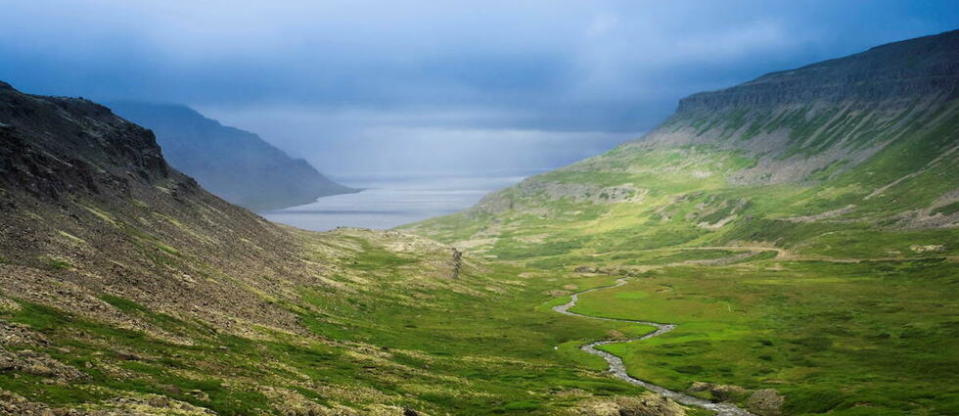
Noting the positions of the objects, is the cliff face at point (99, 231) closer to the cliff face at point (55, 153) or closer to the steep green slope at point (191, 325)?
the cliff face at point (55, 153)

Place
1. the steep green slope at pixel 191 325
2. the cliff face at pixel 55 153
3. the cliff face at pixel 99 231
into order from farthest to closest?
the cliff face at pixel 55 153, the cliff face at pixel 99 231, the steep green slope at pixel 191 325

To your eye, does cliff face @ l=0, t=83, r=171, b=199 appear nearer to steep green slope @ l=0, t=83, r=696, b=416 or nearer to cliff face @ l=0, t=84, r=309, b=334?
cliff face @ l=0, t=84, r=309, b=334

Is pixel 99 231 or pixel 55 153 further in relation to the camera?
pixel 55 153

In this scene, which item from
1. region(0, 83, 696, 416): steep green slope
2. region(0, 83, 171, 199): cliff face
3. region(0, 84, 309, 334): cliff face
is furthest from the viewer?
region(0, 83, 171, 199): cliff face

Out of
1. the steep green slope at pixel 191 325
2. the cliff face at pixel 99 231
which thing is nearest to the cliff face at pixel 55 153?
the cliff face at pixel 99 231

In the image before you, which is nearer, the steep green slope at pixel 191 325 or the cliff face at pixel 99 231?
the steep green slope at pixel 191 325

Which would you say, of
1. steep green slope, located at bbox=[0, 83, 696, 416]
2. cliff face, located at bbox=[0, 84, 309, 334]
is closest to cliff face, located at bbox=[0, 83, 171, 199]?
cliff face, located at bbox=[0, 84, 309, 334]

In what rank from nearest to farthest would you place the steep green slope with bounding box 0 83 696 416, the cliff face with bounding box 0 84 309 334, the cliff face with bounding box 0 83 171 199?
the steep green slope with bounding box 0 83 696 416, the cliff face with bounding box 0 84 309 334, the cliff face with bounding box 0 83 171 199

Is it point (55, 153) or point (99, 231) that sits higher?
point (55, 153)

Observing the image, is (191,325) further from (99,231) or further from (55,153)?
(55,153)

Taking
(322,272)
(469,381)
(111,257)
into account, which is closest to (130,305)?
(111,257)

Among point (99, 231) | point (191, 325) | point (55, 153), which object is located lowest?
point (191, 325)

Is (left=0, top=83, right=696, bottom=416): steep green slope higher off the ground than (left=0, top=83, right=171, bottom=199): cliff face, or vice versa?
(left=0, top=83, right=171, bottom=199): cliff face

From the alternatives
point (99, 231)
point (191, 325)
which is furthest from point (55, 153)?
point (191, 325)
